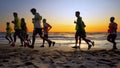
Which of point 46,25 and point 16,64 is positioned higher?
point 46,25

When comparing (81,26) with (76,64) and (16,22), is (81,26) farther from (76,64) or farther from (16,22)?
(76,64)

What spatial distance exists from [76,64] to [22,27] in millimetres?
8406

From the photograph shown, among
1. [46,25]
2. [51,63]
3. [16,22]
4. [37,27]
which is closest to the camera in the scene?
[51,63]

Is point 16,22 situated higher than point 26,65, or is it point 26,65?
point 16,22

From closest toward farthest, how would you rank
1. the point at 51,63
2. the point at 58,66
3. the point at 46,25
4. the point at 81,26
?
the point at 58,66 → the point at 51,63 → the point at 81,26 → the point at 46,25

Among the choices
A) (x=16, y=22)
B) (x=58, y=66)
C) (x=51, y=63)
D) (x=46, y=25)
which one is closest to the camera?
(x=58, y=66)

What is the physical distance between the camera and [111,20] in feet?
43.8

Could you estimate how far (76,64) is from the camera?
8.21 m

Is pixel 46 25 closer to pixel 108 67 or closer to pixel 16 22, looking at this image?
pixel 16 22

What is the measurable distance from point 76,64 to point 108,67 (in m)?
1.02

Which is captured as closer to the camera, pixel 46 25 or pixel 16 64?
pixel 16 64

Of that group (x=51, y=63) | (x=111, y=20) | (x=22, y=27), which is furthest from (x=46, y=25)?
(x=51, y=63)

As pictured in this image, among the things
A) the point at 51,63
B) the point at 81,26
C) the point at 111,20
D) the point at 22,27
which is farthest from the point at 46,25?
the point at 51,63

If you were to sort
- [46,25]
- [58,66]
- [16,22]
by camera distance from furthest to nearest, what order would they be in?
[46,25] → [16,22] → [58,66]
